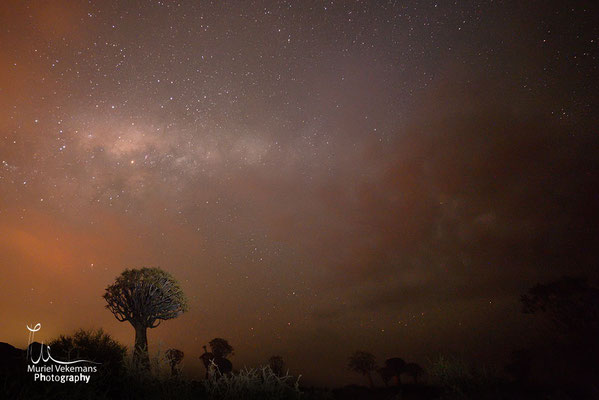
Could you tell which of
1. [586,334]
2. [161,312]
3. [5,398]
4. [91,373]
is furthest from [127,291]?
[586,334]

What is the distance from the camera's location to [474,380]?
51.5 feet

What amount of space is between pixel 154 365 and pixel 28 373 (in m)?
3.76

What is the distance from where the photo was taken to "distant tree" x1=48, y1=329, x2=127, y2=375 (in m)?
9.85

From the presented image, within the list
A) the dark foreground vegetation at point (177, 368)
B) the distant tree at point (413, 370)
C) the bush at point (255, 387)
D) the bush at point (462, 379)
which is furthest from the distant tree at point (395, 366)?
the bush at point (255, 387)

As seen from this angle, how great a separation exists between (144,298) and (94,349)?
8.94 m

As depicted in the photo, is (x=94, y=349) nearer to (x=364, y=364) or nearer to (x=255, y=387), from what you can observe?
(x=255, y=387)

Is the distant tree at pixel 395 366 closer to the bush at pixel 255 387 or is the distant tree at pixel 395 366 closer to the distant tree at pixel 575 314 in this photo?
the distant tree at pixel 575 314

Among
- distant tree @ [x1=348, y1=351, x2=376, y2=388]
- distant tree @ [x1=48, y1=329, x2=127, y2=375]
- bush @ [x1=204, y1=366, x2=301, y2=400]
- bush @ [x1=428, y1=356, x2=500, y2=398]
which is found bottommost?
distant tree @ [x1=348, y1=351, x2=376, y2=388]

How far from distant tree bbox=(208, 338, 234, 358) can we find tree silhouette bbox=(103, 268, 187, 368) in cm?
3048

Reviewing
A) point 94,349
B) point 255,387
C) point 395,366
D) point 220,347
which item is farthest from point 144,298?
point 395,366

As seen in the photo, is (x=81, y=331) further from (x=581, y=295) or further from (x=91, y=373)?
(x=581, y=295)

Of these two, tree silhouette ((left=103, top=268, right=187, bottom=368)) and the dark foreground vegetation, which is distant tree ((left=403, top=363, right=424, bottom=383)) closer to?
the dark foreground vegetation

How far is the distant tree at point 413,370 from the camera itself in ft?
169

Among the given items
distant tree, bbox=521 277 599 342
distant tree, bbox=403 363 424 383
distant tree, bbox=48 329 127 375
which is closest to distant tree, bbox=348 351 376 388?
distant tree, bbox=403 363 424 383
